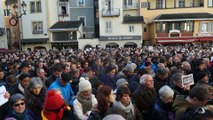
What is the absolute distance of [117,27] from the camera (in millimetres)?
40781

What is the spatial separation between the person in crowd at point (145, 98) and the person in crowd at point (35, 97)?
1.85 metres

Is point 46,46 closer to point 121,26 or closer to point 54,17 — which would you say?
point 54,17

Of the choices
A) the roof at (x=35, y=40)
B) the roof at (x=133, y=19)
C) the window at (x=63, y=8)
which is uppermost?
the window at (x=63, y=8)

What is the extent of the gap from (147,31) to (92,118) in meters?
41.0

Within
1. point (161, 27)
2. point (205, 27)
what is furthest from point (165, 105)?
point (205, 27)

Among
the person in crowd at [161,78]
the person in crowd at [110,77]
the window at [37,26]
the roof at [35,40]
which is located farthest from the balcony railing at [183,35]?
the person in crowd at [161,78]

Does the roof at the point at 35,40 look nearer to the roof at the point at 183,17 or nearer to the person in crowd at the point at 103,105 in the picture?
the roof at the point at 183,17

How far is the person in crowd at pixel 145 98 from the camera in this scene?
17.3ft

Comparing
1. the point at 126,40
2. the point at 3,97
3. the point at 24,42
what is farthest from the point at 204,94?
the point at 24,42

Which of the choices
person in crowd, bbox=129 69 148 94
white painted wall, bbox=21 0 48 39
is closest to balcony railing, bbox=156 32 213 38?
white painted wall, bbox=21 0 48 39

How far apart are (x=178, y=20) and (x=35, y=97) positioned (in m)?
37.7

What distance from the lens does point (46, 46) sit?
4069cm

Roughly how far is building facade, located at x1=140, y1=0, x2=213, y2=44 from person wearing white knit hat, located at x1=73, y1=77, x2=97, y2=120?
36.7m

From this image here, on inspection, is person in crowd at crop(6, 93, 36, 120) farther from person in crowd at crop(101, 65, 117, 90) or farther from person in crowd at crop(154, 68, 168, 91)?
person in crowd at crop(101, 65, 117, 90)
